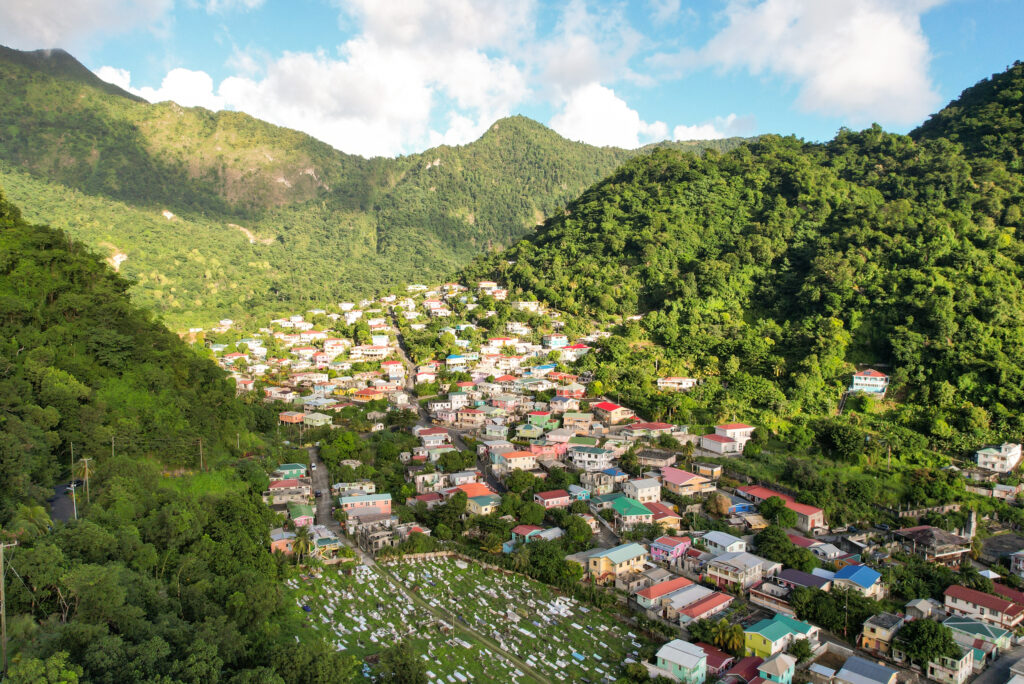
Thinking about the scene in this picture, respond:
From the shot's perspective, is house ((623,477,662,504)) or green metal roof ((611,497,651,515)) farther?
house ((623,477,662,504))

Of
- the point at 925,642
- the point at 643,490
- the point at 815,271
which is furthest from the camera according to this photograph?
the point at 815,271

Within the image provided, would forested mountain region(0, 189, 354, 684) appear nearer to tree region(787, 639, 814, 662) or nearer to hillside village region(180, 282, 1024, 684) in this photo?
hillside village region(180, 282, 1024, 684)

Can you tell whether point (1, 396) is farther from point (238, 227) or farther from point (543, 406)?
point (238, 227)

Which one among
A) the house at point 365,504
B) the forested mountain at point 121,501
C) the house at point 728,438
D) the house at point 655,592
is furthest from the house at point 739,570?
the forested mountain at point 121,501

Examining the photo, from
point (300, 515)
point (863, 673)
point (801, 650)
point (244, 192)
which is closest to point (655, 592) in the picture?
point (801, 650)

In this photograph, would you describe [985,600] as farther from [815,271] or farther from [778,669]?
[815,271]

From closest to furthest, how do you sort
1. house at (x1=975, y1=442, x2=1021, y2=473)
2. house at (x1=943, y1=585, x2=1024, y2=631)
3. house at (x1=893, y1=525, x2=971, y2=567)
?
1. house at (x1=943, y1=585, x2=1024, y2=631)
2. house at (x1=893, y1=525, x2=971, y2=567)
3. house at (x1=975, y1=442, x2=1021, y2=473)

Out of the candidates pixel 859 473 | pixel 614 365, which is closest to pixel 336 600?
pixel 859 473

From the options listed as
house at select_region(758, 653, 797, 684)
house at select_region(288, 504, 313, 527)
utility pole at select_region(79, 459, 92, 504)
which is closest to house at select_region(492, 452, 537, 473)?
house at select_region(288, 504, 313, 527)
